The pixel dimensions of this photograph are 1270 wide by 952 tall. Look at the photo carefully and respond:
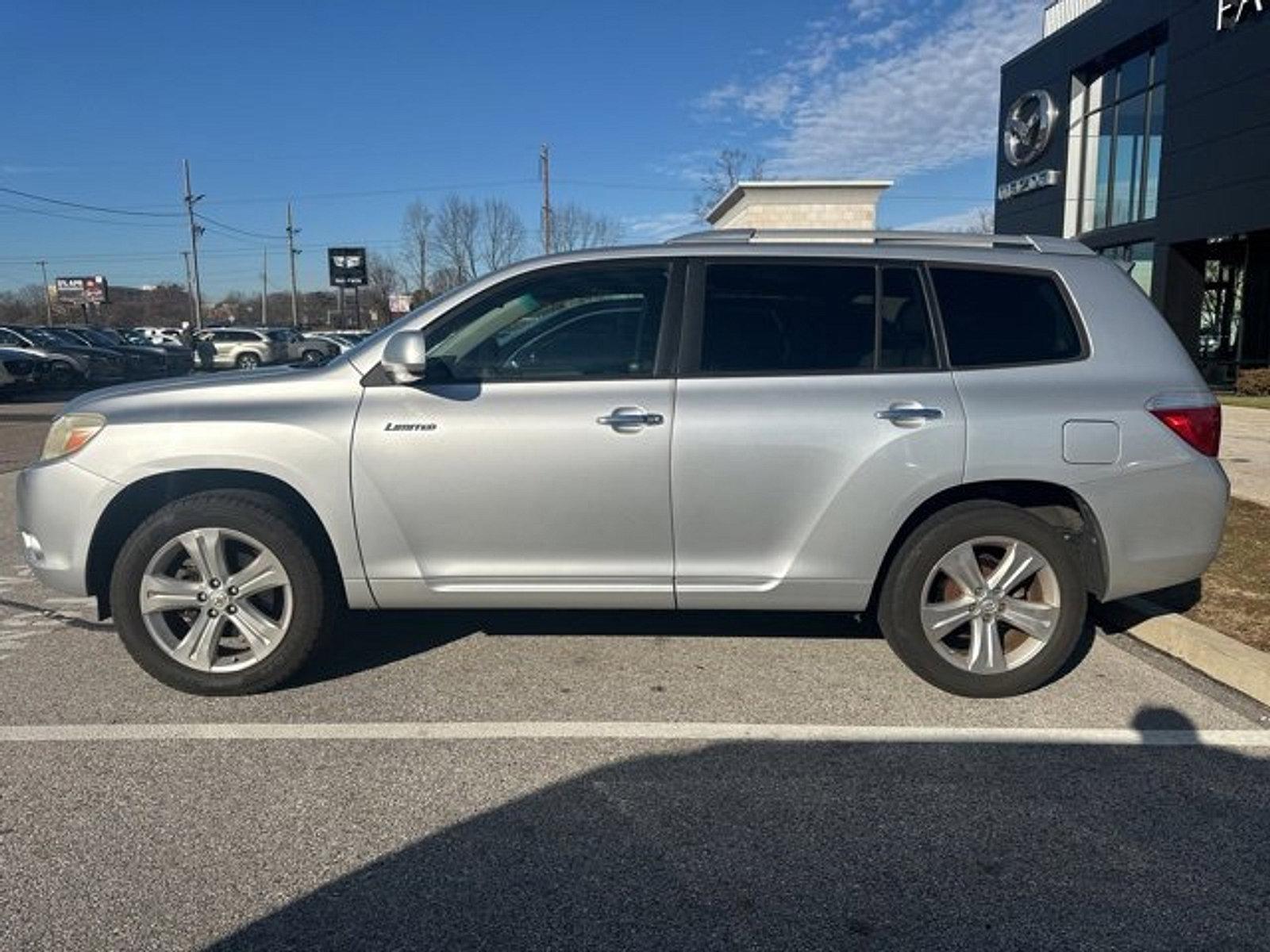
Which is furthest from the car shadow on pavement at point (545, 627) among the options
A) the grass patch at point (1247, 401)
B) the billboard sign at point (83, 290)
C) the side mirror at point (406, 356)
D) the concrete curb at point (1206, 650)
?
the billboard sign at point (83, 290)

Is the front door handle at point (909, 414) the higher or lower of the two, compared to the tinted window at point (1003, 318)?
lower

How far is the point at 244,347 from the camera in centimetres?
3688

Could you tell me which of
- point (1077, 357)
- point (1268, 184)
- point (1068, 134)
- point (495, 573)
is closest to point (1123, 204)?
point (1068, 134)

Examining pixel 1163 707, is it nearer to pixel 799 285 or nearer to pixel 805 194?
pixel 799 285

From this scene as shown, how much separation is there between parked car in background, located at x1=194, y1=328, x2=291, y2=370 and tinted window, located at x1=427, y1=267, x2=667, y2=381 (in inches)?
1391

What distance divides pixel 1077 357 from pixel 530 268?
7.67 ft

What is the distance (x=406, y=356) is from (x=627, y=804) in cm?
186

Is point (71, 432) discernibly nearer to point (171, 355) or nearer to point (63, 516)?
point (63, 516)

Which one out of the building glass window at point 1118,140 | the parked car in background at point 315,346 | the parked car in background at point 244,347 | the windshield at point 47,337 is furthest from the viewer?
the parked car in background at point 315,346

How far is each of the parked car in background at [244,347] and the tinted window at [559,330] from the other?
35.3 metres

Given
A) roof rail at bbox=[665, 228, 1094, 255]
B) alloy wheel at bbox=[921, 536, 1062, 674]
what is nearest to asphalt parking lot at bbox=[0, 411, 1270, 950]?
alloy wheel at bbox=[921, 536, 1062, 674]

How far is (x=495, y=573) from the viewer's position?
12.6 feet

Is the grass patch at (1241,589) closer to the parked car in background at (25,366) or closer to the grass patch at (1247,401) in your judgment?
the grass patch at (1247,401)

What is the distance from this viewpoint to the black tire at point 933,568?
377 cm
